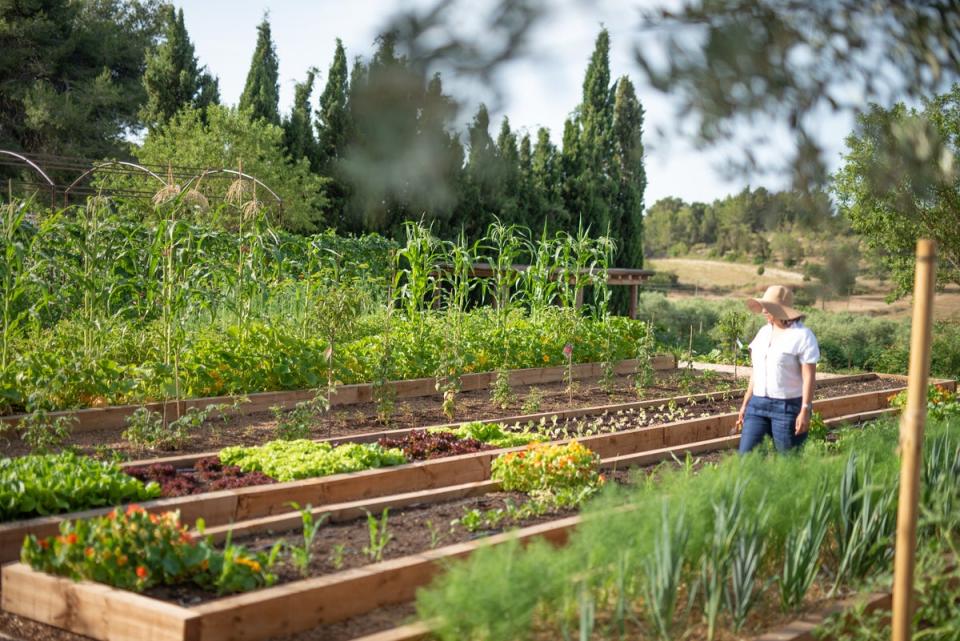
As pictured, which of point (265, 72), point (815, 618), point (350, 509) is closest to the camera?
point (815, 618)

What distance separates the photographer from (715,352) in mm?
13375

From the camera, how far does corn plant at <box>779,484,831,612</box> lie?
11.5 feet

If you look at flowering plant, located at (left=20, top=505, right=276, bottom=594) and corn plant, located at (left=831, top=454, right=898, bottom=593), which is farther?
corn plant, located at (left=831, top=454, right=898, bottom=593)

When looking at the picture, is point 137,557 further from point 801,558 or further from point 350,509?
point 801,558

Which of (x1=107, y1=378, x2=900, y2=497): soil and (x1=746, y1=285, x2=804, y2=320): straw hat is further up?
(x1=746, y1=285, x2=804, y2=320): straw hat

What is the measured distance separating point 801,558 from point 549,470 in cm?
175

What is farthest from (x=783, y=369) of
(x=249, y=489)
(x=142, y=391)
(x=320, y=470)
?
(x=142, y=391)

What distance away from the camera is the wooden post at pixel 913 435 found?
2873 mm

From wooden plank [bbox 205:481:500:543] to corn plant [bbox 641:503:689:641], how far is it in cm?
162

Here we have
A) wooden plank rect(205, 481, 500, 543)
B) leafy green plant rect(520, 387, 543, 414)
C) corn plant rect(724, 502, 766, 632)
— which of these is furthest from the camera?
leafy green plant rect(520, 387, 543, 414)

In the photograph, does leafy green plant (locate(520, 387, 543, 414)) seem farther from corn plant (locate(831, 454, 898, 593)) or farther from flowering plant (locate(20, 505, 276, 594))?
flowering plant (locate(20, 505, 276, 594))

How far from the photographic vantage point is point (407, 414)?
291 inches

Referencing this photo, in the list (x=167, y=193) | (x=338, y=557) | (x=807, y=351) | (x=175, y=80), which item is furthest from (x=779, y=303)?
(x=175, y=80)

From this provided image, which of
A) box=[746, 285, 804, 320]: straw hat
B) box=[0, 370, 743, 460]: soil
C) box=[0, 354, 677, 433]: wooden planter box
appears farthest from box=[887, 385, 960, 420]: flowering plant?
box=[0, 354, 677, 433]: wooden planter box
